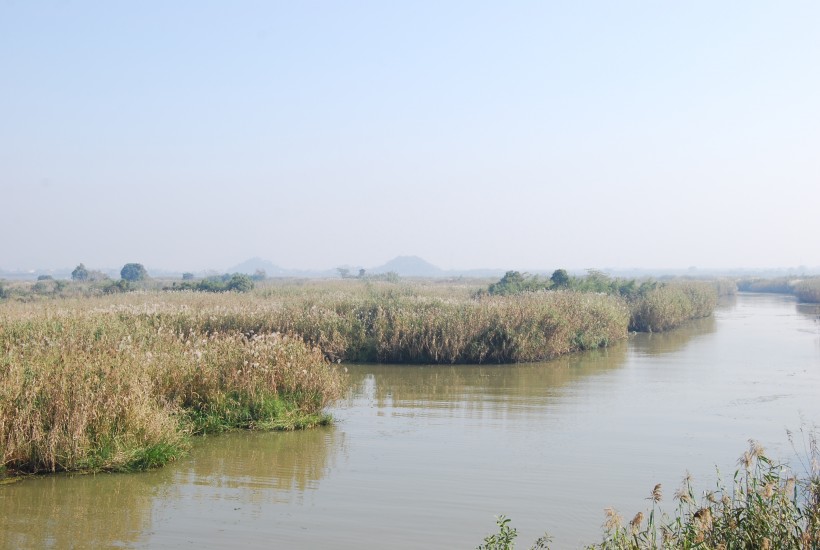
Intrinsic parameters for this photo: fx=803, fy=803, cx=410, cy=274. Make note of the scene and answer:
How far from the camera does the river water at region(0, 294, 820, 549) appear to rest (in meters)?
8.23

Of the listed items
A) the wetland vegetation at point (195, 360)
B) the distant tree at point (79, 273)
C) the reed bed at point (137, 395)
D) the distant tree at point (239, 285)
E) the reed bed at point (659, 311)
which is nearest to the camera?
the reed bed at point (137, 395)

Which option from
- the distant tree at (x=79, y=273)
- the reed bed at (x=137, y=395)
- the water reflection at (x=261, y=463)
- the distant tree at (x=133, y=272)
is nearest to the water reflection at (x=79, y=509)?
the reed bed at (x=137, y=395)

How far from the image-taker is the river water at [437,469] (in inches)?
324

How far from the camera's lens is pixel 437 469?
1072cm

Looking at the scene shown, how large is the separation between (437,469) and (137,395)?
406cm

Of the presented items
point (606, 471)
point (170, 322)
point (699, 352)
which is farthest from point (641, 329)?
point (606, 471)

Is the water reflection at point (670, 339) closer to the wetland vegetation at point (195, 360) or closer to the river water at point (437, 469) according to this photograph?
the wetland vegetation at point (195, 360)

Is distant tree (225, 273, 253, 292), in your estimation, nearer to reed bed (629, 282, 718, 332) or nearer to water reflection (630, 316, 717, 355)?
reed bed (629, 282, 718, 332)

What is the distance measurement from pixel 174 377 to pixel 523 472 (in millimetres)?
5635

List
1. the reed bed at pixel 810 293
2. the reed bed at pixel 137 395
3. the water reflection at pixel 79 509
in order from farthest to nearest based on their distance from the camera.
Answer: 1. the reed bed at pixel 810 293
2. the reed bed at pixel 137 395
3. the water reflection at pixel 79 509

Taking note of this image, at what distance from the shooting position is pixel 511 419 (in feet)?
47.2

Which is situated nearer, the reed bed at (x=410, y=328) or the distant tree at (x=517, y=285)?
the reed bed at (x=410, y=328)

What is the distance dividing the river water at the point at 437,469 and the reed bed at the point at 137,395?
13.7 inches

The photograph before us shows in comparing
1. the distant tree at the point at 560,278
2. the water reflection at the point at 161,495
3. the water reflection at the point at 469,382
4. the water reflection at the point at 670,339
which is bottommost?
the water reflection at the point at 161,495
